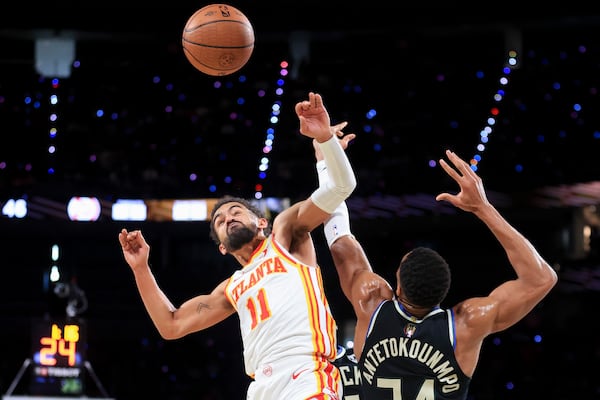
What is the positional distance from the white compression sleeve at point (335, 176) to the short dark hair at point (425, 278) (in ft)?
1.55

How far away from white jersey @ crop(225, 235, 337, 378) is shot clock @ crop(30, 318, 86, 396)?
6296 mm

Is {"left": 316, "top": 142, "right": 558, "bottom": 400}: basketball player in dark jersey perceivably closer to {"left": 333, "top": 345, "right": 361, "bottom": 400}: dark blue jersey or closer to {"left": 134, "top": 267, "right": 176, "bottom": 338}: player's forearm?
{"left": 333, "top": 345, "right": 361, "bottom": 400}: dark blue jersey

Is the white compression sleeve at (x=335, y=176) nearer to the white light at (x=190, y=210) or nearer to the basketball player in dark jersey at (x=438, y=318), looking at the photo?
the basketball player in dark jersey at (x=438, y=318)

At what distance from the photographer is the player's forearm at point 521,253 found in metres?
2.96

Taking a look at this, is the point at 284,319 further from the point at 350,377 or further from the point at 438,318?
the point at 350,377

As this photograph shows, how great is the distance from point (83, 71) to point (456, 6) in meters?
Answer: 5.76

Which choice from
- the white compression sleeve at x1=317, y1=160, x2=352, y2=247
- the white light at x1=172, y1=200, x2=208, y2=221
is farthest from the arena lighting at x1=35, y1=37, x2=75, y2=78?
the white compression sleeve at x1=317, y1=160, x2=352, y2=247

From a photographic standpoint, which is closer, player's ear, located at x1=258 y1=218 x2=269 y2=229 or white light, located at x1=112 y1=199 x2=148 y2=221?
player's ear, located at x1=258 y1=218 x2=269 y2=229

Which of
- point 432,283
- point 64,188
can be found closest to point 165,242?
point 64,188

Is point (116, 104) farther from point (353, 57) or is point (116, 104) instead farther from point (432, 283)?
point (432, 283)

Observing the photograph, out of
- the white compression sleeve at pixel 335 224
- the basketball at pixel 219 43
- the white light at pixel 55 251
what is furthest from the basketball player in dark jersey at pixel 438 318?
the white light at pixel 55 251

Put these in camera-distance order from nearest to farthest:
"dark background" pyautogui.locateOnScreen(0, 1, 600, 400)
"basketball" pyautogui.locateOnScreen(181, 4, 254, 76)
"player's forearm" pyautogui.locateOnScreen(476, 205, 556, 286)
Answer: "player's forearm" pyautogui.locateOnScreen(476, 205, 556, 286), "basketball" pyautogui.locateOnScreen(181, 4, 254, 76), "dark background" pyautogui.locateOnScreen(0, 1, 600, 400)

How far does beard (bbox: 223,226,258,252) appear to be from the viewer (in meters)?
3.60

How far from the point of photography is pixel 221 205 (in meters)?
3.73
